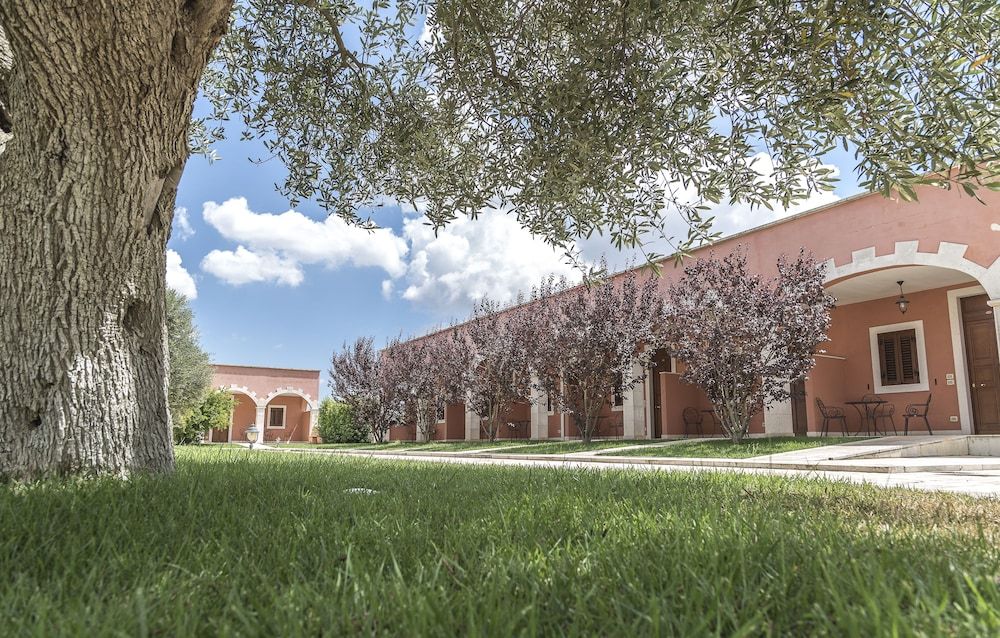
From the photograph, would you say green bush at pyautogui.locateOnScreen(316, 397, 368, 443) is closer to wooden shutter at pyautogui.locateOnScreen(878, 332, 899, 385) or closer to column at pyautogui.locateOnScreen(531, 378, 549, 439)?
column at pyautogui.locateOnScreen(531, 378, 549, 439)

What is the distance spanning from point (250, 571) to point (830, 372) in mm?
16903

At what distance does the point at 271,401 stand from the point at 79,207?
34.8 meters

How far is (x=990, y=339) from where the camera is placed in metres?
14.0

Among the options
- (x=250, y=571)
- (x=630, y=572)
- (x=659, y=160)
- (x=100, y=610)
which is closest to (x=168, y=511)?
(x=250, y=571)

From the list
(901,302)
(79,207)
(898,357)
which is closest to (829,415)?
(898,357)

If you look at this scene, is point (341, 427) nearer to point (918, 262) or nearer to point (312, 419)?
point (312, 419)

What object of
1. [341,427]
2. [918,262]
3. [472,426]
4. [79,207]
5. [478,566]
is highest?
[918,262]

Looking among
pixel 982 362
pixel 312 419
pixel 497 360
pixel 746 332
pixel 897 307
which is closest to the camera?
pixel 746 332

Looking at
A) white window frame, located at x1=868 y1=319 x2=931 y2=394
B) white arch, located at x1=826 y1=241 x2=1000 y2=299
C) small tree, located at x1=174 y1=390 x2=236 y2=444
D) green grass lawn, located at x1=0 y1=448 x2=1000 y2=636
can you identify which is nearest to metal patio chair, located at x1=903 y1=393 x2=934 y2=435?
white window frame, located at x1=868 y1=319 x2=931 y2=394

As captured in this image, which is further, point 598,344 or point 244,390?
point 244,390

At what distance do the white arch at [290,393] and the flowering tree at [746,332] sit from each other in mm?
28116

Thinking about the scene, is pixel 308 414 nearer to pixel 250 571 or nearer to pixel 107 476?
pixel 107 476

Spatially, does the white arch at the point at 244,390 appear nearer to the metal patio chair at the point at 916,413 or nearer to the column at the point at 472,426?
the column at the point at 472,426

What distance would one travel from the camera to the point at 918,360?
49.4ft
